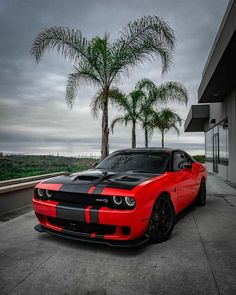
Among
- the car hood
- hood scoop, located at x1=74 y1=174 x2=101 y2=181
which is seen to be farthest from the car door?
hood scoop, located at x1=74 y1=174 x2=101 y2=181

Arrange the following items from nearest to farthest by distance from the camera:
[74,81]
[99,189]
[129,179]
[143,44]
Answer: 1. [99,189]
2. [129,179]
3. [143,44]
4. [74,81]

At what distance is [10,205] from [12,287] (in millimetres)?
3552

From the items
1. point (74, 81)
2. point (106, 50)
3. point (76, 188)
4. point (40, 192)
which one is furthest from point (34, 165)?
point (76, 188)

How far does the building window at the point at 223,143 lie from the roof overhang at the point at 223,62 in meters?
1.72

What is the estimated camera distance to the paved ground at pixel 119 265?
2.36 metres

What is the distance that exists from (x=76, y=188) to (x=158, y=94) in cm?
1251

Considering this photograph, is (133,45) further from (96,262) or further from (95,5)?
(96,262)

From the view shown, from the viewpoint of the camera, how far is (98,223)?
304 cm

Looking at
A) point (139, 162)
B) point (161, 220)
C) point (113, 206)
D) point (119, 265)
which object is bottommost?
point (119, 265)

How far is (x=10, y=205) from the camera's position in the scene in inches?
221

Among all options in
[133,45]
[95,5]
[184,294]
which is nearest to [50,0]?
[95,5]

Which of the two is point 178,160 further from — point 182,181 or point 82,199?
point 82,199

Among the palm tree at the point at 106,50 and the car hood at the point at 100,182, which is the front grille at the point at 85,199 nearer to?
the car hood at the point at 100,182

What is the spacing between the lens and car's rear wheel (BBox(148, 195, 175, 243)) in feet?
11.1
